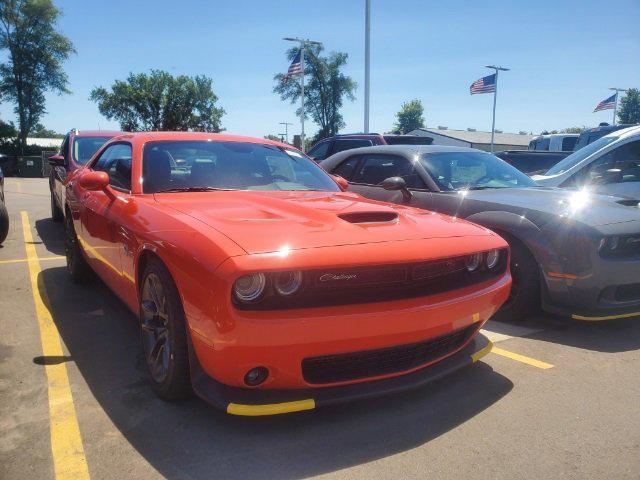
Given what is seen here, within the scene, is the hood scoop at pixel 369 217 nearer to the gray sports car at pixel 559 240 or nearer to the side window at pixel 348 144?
the gray sports car at pixel 559 240

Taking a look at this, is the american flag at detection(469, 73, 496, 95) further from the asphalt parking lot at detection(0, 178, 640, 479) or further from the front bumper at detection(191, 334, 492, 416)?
the front bumper at detection(191, 334, 492, 416)

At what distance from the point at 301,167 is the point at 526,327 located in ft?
7.08

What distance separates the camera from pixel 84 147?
795 cm

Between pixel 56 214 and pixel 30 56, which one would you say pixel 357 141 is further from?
pixel 30 56

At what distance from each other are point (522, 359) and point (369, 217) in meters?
1.49

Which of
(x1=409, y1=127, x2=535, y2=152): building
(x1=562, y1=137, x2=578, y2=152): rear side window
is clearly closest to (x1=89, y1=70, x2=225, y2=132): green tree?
(x1=409, y1=127, x2=535, y2=152): building

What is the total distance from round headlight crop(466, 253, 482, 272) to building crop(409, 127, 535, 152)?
53476mm

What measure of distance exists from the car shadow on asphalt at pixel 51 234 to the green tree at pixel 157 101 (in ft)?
163

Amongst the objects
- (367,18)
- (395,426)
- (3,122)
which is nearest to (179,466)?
(395,426)

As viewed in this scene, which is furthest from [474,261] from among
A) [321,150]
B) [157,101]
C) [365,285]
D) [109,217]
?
[157,101]

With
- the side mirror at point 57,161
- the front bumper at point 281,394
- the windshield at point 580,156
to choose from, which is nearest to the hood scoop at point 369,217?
the front bumper at point 281,394

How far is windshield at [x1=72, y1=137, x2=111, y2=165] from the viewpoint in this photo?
25.3ft

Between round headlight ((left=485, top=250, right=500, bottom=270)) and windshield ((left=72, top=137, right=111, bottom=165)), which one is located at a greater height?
windshield ((left=72, top=137, right=111, bottom=165))

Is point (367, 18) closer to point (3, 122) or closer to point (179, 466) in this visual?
point (179, 466)
